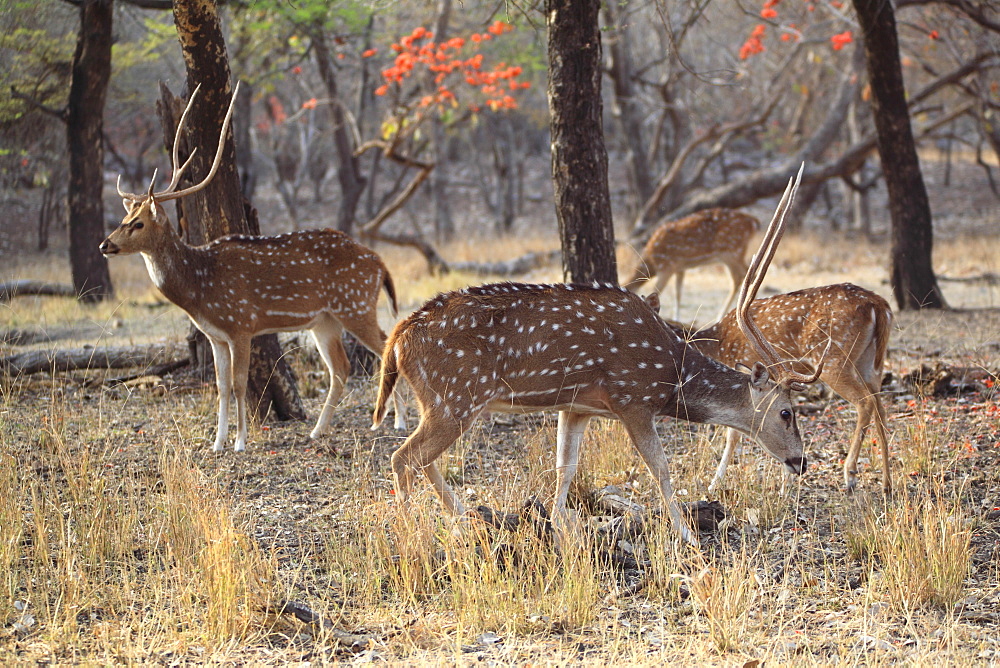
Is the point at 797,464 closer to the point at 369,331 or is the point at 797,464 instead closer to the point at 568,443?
the point at 568,443

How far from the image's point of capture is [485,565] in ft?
14.0

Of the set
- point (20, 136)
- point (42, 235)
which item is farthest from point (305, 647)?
point (42, 235)

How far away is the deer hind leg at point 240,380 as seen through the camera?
6793 millimetres

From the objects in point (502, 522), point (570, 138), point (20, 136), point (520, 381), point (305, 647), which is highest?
point (20, 136)

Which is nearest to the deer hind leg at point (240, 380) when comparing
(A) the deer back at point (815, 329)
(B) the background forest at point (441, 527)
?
(B) the background forest at point (441, 527)

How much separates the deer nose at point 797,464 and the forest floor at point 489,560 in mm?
267

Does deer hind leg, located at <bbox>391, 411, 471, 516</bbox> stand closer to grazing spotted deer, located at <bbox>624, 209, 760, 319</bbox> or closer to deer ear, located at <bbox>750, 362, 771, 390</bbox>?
deer ear, located at <bbox>750, 362, 771, 390</bbox>

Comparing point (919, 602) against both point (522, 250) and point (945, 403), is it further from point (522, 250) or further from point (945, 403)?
point (522, 250)

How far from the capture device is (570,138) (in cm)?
706

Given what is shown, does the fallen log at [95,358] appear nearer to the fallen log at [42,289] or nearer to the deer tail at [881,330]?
the fallen log at [42,289]

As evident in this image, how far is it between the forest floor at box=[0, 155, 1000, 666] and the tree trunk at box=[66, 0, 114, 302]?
6307 millimetres

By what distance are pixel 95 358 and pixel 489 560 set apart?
5407mm

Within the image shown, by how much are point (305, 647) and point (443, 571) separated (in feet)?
2.52

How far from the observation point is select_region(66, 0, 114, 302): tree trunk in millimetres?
11516
